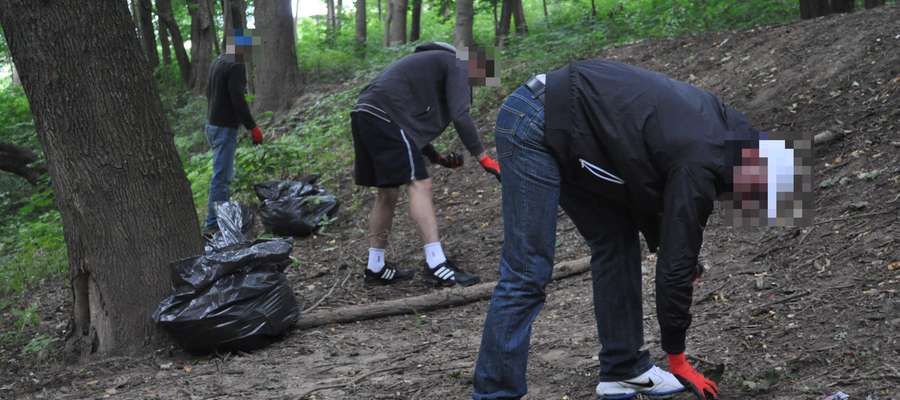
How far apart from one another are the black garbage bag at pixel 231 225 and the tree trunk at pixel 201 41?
10.7m

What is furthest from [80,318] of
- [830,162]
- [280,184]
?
[830,162]

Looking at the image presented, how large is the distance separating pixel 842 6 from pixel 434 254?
249 inches

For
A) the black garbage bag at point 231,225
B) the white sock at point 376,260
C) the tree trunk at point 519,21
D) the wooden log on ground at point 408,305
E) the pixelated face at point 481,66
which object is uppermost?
the tree trunk at point 519,21

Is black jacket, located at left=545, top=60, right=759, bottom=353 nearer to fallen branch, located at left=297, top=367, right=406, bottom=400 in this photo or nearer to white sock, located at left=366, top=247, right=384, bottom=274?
fallen branch, located at left=297, top=367, right=406, bottom=400

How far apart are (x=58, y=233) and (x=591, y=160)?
8.30m

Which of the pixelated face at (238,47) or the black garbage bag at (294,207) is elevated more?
the pixelated face at (238,47)

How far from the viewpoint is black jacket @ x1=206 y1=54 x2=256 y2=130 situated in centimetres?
704

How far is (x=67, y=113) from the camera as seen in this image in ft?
15.0

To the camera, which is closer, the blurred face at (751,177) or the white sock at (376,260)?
the blurred face at (751,177)

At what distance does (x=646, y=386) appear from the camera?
127 inches

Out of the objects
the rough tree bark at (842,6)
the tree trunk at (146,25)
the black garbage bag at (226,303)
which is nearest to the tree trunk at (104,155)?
the black garbage bag at (226,303)

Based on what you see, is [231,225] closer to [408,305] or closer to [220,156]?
[220,156]

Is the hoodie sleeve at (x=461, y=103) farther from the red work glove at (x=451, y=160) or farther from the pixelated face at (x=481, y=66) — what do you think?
the red work glove at (x=451, y=160)

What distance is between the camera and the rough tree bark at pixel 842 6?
923cm
